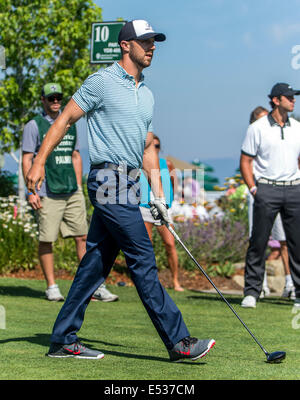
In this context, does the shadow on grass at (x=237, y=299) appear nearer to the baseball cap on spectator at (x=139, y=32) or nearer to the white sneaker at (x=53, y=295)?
the white sneaker at (x=53, y=295)

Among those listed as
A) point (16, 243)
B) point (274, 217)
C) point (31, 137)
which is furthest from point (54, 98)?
point (16, 243)

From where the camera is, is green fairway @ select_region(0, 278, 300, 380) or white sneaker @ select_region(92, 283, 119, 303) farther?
white sneaker @ select_region(92, 283, 119, 303)

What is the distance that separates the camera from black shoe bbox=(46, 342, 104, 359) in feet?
16.3

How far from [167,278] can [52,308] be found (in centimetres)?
393

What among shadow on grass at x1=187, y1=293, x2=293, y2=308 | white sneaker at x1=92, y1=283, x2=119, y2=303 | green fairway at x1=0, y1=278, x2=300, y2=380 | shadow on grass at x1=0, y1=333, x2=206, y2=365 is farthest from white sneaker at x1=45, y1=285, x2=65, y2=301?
shadow on grass at x1=0, y1=333, x2=206, y2=365

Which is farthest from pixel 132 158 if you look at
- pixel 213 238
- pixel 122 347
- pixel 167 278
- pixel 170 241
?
pixel 213 238

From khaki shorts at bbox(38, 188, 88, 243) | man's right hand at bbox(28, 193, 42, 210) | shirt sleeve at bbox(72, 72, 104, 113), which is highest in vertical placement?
shirt sleeve at bbox(72, 72, 104, 113)

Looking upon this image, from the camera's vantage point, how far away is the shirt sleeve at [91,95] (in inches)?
192

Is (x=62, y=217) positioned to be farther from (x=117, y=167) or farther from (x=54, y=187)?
(x=117, y=167)

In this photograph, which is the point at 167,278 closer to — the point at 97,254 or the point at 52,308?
the point at 52,308

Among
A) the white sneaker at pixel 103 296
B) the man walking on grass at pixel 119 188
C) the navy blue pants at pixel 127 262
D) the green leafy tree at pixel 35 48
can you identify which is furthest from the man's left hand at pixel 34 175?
the green leafy tree at pixel 35 48

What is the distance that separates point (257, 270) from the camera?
8.23 meters

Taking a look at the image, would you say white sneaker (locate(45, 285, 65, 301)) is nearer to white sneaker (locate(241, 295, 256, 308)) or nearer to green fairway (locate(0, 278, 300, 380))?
green fairway (locate(0, 278, 300, 380))

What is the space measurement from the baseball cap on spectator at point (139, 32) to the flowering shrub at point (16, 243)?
251 inches
